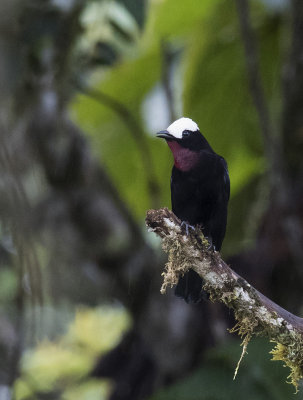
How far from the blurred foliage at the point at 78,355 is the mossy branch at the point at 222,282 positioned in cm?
282

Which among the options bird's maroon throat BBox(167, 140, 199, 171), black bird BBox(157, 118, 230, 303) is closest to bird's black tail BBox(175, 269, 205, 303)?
black bird BBox(157, 118, 230, 303)

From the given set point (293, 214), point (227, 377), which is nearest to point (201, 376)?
point (227, 377)

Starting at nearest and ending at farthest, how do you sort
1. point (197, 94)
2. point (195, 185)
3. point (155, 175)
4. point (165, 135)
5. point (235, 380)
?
1. point (165, 135)
2. point (195, 185)
3. point (235, 380)
4. point (197, 94)
5. point (155, 175)

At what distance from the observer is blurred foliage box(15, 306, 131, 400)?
509 cm

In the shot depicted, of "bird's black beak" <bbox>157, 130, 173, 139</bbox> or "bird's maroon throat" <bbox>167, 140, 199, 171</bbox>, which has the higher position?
"bird's black beak" <bbox>157, 130, 173, 139</bbox>

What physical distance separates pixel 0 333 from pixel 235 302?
2797 millimetres

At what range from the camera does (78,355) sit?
18.2ft

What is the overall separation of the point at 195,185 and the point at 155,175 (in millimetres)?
1870

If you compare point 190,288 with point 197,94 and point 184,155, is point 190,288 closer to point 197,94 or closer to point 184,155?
point 184,155

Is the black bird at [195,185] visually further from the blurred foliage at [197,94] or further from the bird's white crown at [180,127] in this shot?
the blurred foliage at [197,94]

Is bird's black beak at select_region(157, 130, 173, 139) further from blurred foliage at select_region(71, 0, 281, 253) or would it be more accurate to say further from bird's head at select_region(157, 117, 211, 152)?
blurred foliage at select_region(71, 0, 281, 253)

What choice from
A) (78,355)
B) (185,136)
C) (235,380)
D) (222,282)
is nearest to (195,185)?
(185,136)

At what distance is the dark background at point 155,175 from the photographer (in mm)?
3977

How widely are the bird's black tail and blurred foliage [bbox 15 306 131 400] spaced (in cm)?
253
